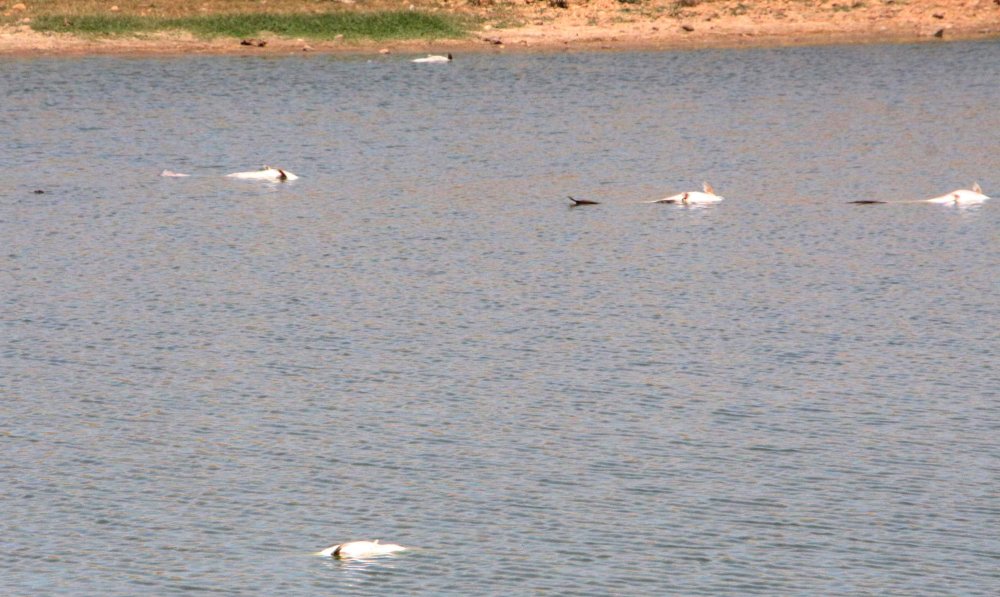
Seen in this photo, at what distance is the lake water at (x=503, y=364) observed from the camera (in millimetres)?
13602

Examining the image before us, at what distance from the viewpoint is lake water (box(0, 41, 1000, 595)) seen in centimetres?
1360

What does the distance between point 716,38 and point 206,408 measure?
4071cm

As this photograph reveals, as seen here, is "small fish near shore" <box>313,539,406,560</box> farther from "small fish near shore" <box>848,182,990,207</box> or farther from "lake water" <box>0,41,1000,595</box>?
"small fish near shore" <box>848,182,990,207</box>

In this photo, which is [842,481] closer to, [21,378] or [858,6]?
[21,378]

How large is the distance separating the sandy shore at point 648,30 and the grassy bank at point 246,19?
1.31 ft

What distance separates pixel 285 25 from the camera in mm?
56000

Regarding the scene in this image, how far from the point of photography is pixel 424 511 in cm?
1439

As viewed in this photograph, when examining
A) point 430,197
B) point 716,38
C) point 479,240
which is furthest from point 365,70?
point 479,240

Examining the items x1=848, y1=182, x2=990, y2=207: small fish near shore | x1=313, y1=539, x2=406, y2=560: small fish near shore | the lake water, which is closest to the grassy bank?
the lake water

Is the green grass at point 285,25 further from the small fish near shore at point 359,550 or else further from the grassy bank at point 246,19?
the small fish near shore at point 359,550

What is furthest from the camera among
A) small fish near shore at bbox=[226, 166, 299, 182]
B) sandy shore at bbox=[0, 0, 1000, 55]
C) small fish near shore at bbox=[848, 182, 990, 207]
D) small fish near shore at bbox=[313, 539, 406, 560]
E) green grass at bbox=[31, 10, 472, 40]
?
green grass at bbox=[31, 10, 472, 40]

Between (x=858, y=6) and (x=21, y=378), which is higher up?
(x=858, y=6)

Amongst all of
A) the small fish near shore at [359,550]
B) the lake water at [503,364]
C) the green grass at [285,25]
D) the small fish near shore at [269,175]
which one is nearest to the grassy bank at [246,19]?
the green grass at [285,25]

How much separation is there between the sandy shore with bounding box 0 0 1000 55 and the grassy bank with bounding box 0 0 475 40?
40cm
